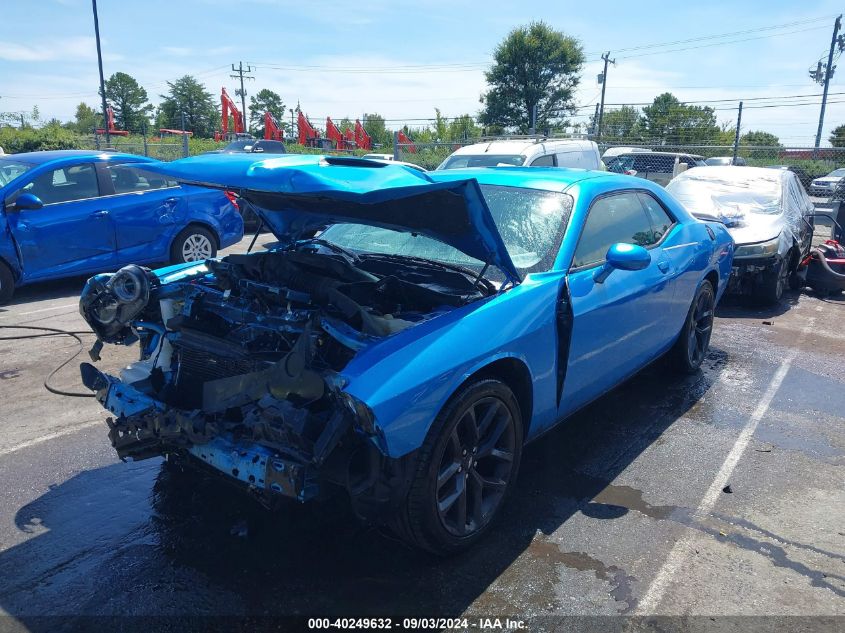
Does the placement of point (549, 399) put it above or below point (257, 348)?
below

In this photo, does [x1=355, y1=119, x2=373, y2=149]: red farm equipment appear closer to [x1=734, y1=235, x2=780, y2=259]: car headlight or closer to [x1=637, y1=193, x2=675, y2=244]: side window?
[x1=734, y1=235, x2=780, y2=259]: car headlight

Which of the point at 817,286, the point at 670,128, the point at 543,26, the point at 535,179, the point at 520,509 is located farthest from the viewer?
the point at 543,26

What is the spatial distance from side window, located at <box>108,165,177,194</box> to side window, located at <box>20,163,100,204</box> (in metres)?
0.23

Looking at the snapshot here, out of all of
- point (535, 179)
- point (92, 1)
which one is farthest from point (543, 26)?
point (535, 179)

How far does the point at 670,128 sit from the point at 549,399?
2158cm

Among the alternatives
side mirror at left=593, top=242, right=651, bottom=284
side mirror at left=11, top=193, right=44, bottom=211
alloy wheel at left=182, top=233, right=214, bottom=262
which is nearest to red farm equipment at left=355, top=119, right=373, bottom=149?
alloy wheel at left=182, top=233, right=214, bottom=262

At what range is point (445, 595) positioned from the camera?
9.17 ft

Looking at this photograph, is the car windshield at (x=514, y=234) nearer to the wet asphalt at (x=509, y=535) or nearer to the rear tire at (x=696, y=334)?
the wet asphalt at (x=509, y=535)

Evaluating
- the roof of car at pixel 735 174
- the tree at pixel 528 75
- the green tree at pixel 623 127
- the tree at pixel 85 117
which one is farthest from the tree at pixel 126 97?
the roof of car at pixel 735 174

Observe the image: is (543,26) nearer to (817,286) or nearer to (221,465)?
(817,286)

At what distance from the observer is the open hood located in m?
2.82

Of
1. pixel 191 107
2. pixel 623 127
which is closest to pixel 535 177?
pixel 623 127

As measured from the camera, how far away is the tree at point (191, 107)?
63000mm

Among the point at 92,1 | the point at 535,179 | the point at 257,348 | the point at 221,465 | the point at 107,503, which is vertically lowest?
the point at 107,503
